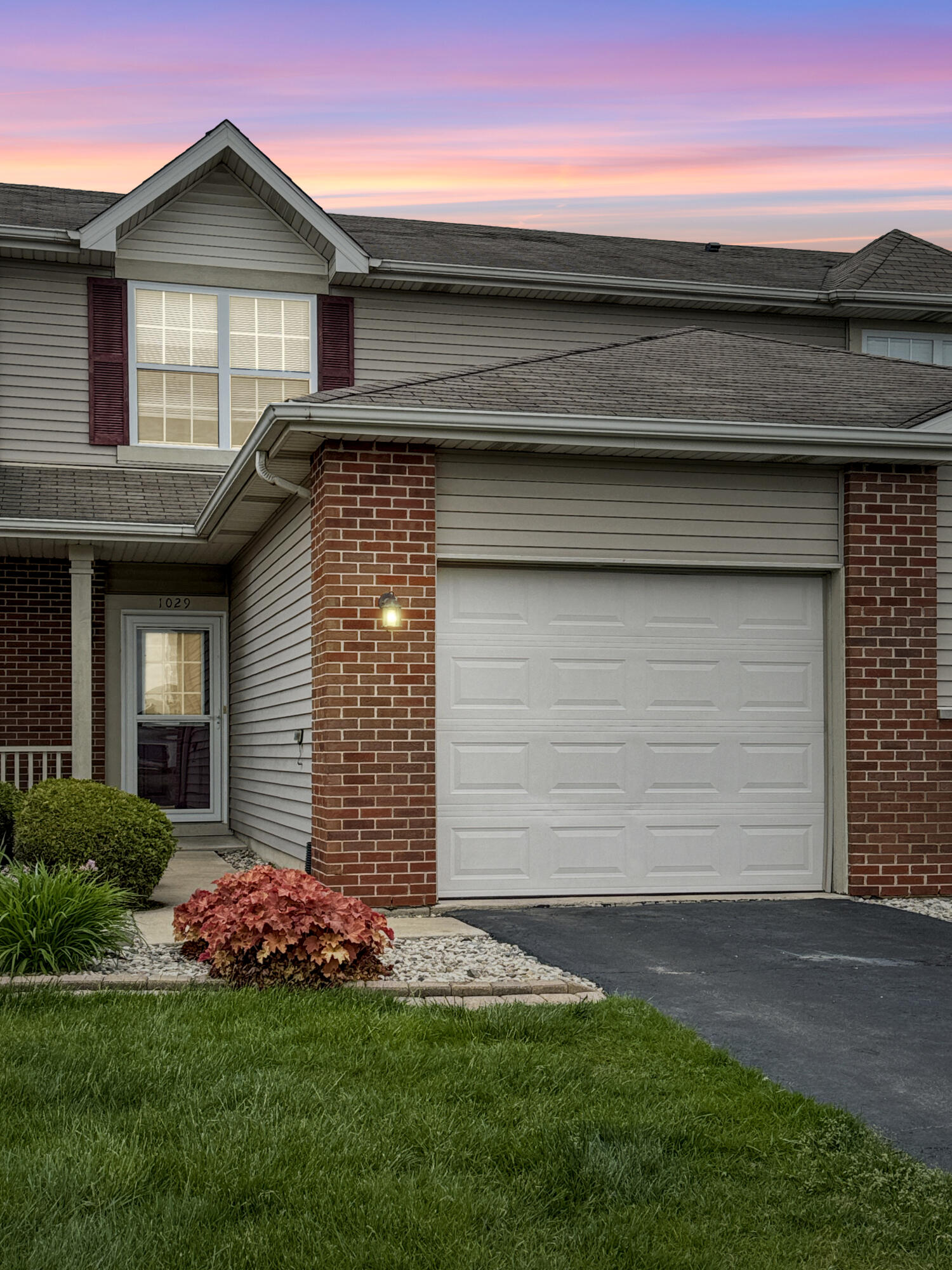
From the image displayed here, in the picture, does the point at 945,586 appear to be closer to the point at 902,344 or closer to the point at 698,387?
the point at 698,387

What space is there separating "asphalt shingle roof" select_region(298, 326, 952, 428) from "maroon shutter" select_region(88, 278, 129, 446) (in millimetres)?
5013

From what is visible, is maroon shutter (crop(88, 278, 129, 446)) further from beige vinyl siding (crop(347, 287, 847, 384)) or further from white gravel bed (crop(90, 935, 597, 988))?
white gravel bed (crop(90, 935, 597, 988))

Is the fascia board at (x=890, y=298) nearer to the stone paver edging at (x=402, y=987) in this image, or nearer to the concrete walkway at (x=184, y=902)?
the concrete walkway at (x=184, y=902)

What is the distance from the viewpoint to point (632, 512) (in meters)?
9.12

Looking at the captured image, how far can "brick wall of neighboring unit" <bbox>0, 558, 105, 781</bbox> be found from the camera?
43.2 ft

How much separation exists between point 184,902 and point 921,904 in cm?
513

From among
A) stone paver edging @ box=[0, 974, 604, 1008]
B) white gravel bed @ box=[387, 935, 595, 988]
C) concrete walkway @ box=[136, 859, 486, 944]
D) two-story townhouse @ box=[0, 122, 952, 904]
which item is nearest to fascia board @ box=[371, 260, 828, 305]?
two-story townhouse @ box=[0, 122, 952, 904]

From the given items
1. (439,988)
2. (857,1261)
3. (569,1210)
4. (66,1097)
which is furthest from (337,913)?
(857,1261)

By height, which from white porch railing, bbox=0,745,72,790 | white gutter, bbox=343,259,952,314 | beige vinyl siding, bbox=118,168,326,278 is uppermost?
beige vinyl siding, bbox=118,168,326,278

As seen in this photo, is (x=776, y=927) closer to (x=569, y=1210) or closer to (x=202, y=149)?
(x=569, y=1210)

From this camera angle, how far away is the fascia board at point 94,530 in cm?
1113

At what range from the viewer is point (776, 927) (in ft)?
25.7

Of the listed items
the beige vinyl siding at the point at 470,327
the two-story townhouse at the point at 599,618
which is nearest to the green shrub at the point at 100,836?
the two-story townhouse at the point at 599,618

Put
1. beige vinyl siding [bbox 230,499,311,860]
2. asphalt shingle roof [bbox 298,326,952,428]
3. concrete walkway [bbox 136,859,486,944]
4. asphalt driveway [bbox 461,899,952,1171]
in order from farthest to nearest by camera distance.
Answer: beige vinyl siding [bbox 230,499,311,860] → asphalt shingle roof [bbox 298,326,952,428] → concrete walkway [bbox 136,859,486,944] → asphalt driveway [bbox 461,899,952,1171]
